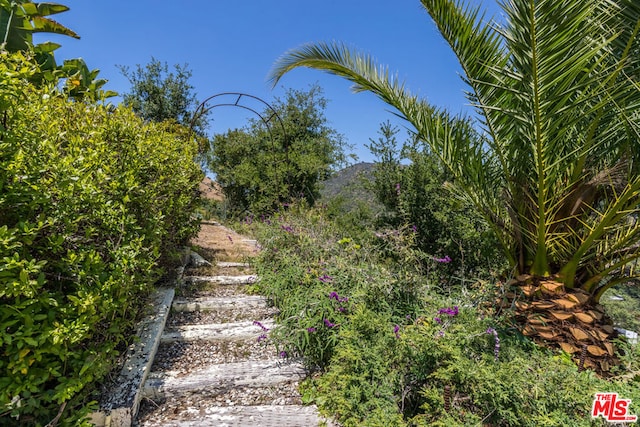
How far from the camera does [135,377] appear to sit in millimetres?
2027

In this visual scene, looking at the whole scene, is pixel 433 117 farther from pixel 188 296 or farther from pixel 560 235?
pixel 188 296

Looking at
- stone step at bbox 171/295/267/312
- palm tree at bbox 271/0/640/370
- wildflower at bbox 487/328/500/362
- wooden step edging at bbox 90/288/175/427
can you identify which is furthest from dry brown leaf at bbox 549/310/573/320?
wooden step edging at bbox 90/288/175/427

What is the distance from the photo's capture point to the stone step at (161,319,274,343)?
2.75 meters

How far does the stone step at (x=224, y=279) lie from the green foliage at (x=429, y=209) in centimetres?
228

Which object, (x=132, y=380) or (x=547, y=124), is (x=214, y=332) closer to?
(x=132, y=380)

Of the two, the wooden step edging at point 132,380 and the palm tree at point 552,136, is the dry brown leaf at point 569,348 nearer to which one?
the palm tree at point 552,136

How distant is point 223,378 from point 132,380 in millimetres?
565

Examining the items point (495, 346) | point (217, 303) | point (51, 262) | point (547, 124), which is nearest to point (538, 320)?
point (495, 346)

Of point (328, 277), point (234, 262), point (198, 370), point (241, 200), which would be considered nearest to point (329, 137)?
point (241, 200)

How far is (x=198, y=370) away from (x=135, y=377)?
44 cm

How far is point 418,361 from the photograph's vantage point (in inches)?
71.9


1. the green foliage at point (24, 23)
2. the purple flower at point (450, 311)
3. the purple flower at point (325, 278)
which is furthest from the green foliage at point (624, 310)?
the green foliage at point (24, 23)

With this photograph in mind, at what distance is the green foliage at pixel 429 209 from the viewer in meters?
4.84

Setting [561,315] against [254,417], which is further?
[561,315]
